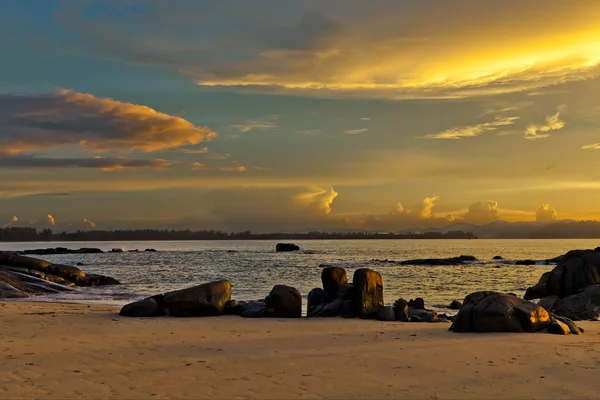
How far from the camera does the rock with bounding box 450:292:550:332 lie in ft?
61.6

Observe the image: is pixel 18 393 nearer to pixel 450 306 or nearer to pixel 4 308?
pixel 4 308

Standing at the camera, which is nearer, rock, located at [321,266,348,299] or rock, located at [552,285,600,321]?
rock, located at [552,285,600,321]

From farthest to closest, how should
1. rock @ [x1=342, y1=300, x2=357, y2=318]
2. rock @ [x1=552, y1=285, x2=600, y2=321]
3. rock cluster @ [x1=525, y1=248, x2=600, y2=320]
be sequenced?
1. rock cluster @ [x1=525, y1=248, x2=600, y2=320]
2. rock @ [x1=552, y1=285, x2=600, y2=321]
3. rock @ [x1=342, y1=300, x2=357, y2=318]

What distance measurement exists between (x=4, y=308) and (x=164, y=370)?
15969 mm

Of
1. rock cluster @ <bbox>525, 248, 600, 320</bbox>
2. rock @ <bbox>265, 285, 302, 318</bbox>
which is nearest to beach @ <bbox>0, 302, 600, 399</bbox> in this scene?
rock @ <bbox>265, 285, 302, 318</bbox>

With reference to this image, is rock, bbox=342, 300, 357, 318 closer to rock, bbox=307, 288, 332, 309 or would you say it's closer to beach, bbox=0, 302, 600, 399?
rock, bbox=307, 288, 332, 309

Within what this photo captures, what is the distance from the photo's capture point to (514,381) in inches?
463

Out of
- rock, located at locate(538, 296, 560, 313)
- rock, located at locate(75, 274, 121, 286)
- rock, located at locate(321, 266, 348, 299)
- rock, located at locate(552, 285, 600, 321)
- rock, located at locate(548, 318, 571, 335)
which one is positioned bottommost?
rock, located at locate(75, 274, 121, 286)

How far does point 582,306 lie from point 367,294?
39.8ft

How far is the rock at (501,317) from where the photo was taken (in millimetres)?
18766

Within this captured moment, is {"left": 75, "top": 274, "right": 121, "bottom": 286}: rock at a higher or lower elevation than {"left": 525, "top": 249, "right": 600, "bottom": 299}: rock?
lower

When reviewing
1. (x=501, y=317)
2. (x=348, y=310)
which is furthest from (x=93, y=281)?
(x=501, y=317)

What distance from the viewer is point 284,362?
43.9ft

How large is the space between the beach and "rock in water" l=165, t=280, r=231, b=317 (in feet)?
12.2
